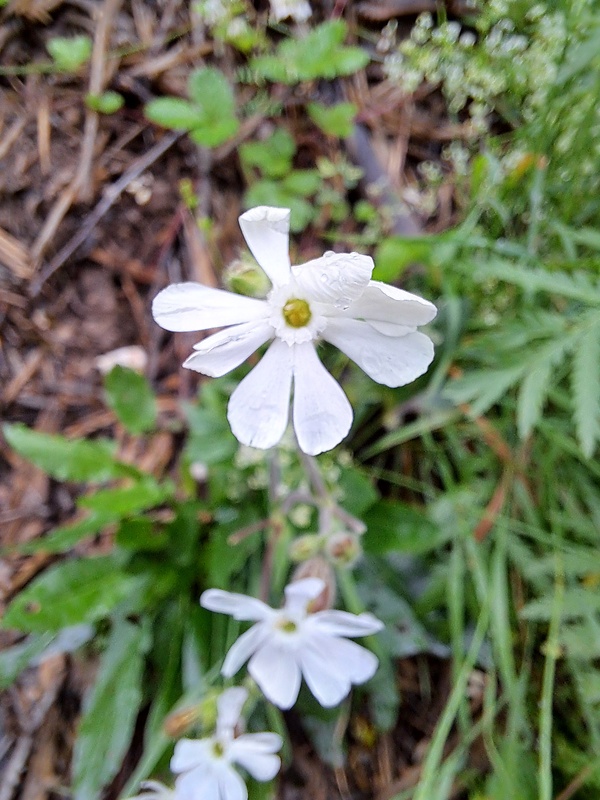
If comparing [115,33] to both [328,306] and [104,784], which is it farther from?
[104,784]

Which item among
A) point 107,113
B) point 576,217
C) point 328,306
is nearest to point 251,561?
point 328,306

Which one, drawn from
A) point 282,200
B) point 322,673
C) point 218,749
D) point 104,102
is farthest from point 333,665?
point 104,102

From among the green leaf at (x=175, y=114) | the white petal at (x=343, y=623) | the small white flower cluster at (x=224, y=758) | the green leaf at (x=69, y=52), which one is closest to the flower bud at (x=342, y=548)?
the white petal at (x=343, y=623)

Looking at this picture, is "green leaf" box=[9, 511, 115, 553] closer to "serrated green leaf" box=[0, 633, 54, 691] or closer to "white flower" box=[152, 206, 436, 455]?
"serrated green leaf" box=[0, 633, 54, 691]

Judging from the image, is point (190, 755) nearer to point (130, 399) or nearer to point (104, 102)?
point (130, 399)

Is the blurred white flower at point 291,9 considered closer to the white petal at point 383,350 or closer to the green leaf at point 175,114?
the green leaf at point 175,114

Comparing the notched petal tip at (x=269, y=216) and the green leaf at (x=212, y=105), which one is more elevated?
the green leaf at (x=212, y=105)

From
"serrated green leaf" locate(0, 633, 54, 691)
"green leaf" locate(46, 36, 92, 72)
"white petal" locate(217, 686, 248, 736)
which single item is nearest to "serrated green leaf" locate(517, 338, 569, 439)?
"white petal" locate(217, 686, 248, 736)
